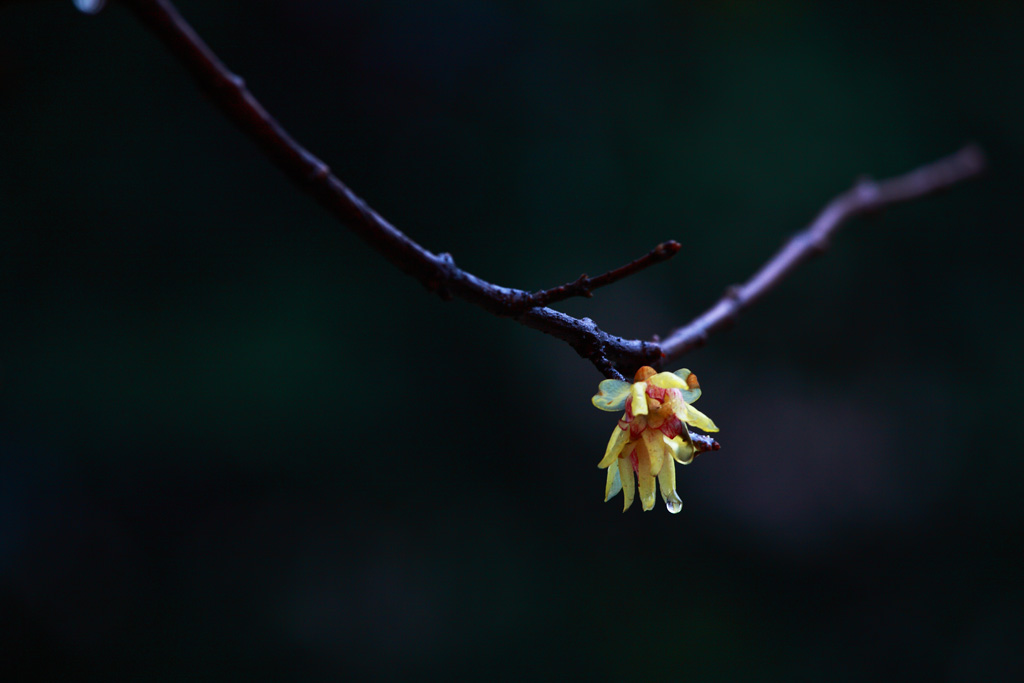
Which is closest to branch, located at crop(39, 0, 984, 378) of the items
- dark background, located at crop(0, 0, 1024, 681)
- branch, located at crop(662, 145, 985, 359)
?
branch, located at crop(662, 145, 985, 359)

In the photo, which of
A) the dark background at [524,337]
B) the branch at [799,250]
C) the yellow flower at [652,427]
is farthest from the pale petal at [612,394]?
the dark background at [524,337]

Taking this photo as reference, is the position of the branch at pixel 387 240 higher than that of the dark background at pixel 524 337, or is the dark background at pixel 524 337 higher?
the dark background at pixel 524 337

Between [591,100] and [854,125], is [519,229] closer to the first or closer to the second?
[591,100]

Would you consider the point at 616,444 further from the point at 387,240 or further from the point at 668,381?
the point at 387,240

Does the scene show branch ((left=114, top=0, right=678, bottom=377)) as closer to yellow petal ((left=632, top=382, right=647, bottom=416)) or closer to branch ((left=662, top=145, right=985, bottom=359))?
yellow petal ((left=632, top=382, right=647, bottom=416))

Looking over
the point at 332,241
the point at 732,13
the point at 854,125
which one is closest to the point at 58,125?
the point at 332,241

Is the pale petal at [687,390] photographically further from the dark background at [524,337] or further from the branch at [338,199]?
the dark background at [524,337]
